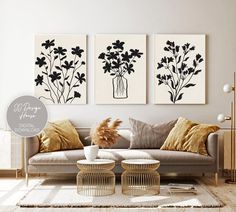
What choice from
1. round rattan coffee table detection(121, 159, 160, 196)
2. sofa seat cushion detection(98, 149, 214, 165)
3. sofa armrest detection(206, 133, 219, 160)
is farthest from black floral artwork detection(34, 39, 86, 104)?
sofa armrest detection(206, 133, 219, 160)

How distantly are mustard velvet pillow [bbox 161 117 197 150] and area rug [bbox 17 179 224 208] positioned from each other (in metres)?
0.70

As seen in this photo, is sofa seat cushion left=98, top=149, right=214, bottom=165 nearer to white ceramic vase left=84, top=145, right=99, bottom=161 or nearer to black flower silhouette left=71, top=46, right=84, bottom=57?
white ceramic vase left=84, top=145, right=99, bottom=161

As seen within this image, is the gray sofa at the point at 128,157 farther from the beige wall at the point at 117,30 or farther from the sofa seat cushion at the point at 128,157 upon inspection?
the beige wall at the point at 117,30

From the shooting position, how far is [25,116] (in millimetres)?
5793

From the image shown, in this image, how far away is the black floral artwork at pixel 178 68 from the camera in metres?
6.39

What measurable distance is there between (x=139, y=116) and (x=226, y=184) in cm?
152

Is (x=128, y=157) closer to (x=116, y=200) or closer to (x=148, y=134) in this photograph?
(x=148, y=134)

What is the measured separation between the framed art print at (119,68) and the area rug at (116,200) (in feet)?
5.24

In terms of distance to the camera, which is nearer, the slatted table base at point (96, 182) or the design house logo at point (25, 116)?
the slatted table base at point (96, 182)

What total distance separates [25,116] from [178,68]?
7.22 feet

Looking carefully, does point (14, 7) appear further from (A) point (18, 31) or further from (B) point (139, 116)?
(B) point (139, 116)

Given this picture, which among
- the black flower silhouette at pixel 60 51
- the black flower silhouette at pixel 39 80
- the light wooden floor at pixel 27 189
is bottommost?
the light wooden floor at pixel 27 189

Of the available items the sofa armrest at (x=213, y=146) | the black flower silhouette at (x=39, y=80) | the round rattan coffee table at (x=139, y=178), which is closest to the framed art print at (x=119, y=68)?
the black flower silhouette at (x=39, y=80)

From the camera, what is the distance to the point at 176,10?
21.0ft
